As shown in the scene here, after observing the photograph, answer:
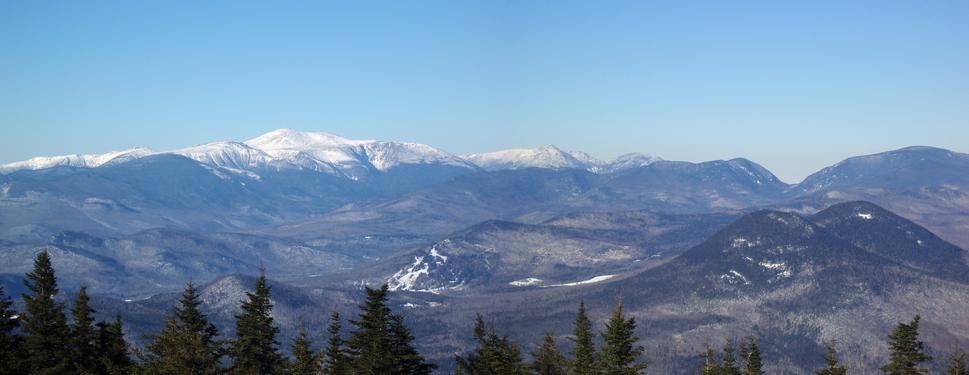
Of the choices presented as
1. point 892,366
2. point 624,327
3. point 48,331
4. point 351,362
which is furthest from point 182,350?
point 892,366

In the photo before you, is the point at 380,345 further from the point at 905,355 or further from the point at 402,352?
the point at 905,355

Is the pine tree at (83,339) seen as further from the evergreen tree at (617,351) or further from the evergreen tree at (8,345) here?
the evergreen tree at (617,351)

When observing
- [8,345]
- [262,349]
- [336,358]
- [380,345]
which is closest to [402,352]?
[380,345]

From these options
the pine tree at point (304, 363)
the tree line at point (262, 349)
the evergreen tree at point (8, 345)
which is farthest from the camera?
the evergreen tree at point (8, 345)

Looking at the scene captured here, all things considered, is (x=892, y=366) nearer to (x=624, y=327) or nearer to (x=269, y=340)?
(x=624, y=327)

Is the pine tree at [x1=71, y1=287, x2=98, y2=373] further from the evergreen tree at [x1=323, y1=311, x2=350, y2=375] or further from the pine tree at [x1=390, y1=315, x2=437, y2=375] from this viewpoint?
the pine tree at [x1=390, y1=315, x2=437, y2=375]

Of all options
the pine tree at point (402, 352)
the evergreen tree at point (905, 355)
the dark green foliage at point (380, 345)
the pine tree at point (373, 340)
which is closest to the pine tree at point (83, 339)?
the pine tree at point (373, 340)
